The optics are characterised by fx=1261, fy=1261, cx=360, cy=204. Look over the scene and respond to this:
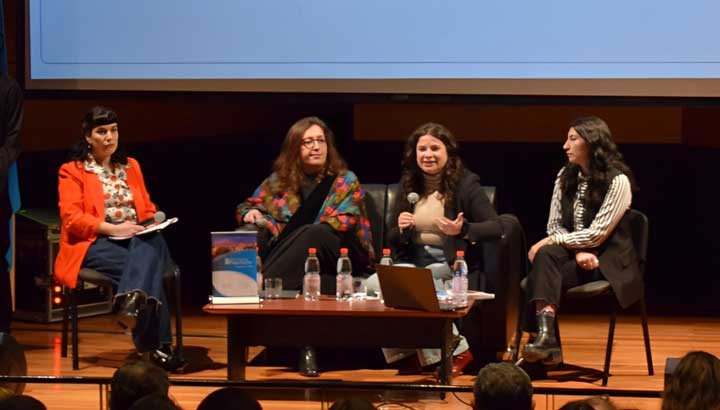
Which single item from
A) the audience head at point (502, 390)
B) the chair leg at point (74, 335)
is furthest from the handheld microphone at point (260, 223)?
the audience head at point (502, 390)

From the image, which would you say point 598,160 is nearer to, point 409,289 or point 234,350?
point 409,289

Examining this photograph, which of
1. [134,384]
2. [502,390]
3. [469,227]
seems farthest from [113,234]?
[502,390]

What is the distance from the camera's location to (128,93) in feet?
20.6

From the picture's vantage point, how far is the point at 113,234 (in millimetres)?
5473

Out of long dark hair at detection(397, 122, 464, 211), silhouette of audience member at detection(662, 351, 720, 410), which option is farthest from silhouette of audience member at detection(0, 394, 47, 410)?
long dark hair at detection(397, 122, 464, 211)

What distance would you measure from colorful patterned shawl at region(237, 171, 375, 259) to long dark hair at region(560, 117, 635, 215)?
0.99 meters

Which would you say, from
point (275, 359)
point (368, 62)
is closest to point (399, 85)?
point (368, 62)

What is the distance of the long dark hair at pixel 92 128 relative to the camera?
5488 millimetres

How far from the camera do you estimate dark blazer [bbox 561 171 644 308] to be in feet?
16.9

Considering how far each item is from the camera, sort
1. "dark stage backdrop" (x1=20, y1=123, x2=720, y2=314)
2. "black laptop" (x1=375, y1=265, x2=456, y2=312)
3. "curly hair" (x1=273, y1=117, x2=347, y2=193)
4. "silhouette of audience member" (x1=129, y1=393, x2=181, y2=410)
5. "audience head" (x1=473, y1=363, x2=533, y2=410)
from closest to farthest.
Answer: "silhouette of audience member" (x1=129, y1=393, x2=181, y2=410), "audience head" (x1=473, y1=363, x2=533, y2=410), "black laptop" (x1=375, y1=265, x2=456, y2=312), "curly hair" (x1=273, y1=117, x2=347, y2=193), "dark stage backdrop" (x1=20, y1=123, x2=720, y2=314)

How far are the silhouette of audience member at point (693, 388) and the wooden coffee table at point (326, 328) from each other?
221 centimetres

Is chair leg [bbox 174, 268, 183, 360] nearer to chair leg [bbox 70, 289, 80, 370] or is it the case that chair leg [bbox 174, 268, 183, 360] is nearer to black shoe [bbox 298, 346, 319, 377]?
chair leg [bbox 70, 289, 80, 370]

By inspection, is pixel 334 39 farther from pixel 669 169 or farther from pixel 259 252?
→ pixel 669 169

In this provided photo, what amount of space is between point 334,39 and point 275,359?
5.16 feet
